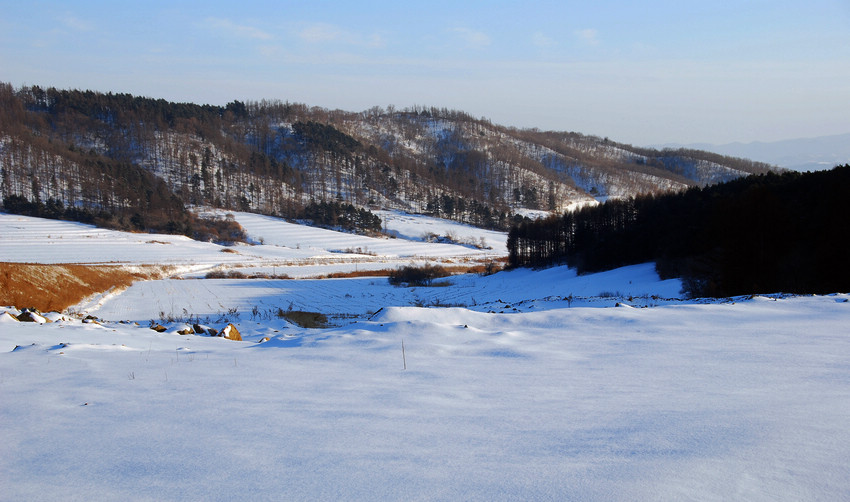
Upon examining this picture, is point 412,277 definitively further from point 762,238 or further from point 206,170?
point 206,170

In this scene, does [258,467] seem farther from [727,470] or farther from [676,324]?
[676,324]

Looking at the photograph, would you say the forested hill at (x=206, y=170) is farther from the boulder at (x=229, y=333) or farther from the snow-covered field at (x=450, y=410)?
the snow-covered field at (x=450, y=410)

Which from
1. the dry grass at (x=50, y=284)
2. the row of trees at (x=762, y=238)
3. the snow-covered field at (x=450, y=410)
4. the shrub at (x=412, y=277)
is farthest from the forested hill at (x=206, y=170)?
the snow-covered field at (x=450, y=410)

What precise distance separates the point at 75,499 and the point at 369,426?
6.47ft

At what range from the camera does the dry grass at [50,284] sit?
2441cm

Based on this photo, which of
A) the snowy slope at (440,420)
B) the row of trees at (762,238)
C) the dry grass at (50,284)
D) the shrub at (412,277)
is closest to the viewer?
the snowy slope at (440,420)

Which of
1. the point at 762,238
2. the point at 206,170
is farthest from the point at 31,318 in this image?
the point at 206,170

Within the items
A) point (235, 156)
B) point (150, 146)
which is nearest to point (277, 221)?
point (235, 156)

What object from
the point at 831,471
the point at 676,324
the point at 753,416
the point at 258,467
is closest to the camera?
the point at 831,471

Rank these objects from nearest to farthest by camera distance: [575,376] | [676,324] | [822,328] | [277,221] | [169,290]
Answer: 1. [575,376]
2. [822,328]
3. [676,324]
4. [169,290]
5. [277,221]

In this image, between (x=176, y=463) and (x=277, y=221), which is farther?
(x=277, y=221)

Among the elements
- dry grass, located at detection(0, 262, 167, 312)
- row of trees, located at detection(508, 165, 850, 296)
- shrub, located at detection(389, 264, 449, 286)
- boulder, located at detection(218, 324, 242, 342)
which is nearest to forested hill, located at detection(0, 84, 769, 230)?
dry grass, located at detection(0, 262, 167, 312)

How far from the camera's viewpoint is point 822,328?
7879 millimetres

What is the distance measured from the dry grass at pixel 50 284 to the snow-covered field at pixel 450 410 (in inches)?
728
